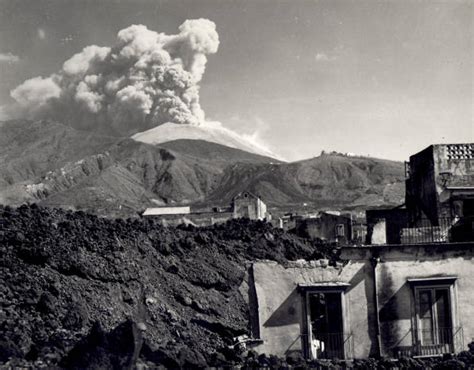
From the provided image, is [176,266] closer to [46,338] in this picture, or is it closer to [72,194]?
[46,338]

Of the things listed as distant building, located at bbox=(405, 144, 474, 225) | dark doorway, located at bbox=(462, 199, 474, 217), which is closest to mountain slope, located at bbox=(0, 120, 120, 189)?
distant building, located at bbox=(405, 144, 474, 225)

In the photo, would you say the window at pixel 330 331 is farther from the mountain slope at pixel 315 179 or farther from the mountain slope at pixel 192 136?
the mountain slope at pixel 192 136

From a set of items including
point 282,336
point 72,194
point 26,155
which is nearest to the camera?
point 282,336

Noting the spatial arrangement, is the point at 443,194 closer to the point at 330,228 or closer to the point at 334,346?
the point at 334,346

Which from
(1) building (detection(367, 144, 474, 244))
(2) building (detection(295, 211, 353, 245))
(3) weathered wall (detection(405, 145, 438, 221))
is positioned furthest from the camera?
(2) building (detection(295, 211, 353, 245))

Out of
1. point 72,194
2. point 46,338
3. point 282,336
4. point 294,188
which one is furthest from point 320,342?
point 294,188

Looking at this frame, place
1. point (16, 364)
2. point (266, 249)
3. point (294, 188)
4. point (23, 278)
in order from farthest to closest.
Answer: point (294, 188)
point (266, 249)
point (23, 278)
point (16, 364)

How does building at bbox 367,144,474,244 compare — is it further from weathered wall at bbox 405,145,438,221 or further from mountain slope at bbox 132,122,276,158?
mountain slope at bbox 132,122,276,158

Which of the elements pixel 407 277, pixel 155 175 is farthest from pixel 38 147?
pixel 407 277
